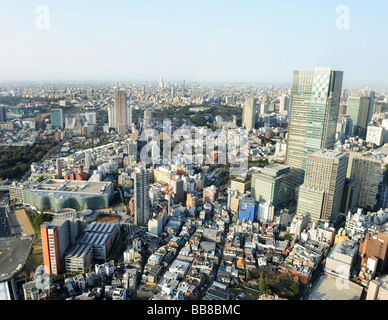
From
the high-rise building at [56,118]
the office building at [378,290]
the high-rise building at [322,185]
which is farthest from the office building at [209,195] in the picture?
the high-rise building at [56,118]

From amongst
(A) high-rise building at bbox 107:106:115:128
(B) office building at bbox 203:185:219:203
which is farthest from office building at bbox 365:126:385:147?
(A) high-rise building at bbox 107:106:115:128

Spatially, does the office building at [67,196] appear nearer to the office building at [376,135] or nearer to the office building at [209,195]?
the office building at [209,195]

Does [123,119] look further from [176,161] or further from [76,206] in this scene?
[76,206]

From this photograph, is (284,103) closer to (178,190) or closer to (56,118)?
(56,118)

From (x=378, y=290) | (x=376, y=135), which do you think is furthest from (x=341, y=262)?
(x=376, y=135)

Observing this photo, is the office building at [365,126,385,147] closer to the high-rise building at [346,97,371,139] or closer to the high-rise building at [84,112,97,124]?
the high-rise building at [346,97,371,139]

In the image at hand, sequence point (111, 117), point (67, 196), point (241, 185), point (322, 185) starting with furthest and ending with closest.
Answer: point (111, 117)
point (241, 185)
point (67, 196)
point (322, 185)
